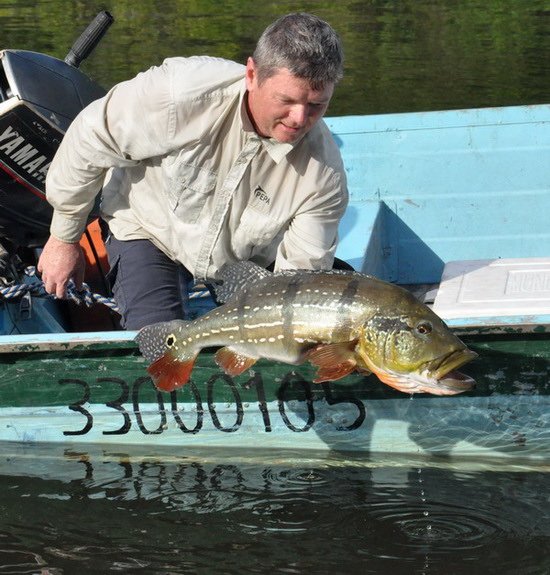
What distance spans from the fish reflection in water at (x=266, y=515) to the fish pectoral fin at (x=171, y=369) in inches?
32.8

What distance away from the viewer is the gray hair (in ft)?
12.9

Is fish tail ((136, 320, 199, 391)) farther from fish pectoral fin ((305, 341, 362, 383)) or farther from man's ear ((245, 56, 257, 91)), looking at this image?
man's ear ((245, 56, 257, 91))

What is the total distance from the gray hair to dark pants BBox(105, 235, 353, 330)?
104 cm

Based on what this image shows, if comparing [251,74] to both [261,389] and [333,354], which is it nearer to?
[333,354]

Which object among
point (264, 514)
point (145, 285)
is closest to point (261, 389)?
point (264, 514)

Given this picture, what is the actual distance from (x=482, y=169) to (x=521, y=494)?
2.26m

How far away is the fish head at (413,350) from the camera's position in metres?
3.78

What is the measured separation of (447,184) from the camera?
6562 millimetres

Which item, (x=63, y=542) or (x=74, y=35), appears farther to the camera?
(x=74, y=35)

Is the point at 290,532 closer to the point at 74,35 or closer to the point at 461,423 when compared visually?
the point at 461,423

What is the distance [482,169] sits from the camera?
652 cm

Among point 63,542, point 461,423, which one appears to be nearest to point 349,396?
point 461,423

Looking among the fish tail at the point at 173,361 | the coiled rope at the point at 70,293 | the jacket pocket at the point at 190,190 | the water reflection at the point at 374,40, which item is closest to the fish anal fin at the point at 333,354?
the fish tail at the point at 173,361

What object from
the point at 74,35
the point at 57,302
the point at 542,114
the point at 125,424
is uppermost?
the point at 74,35
